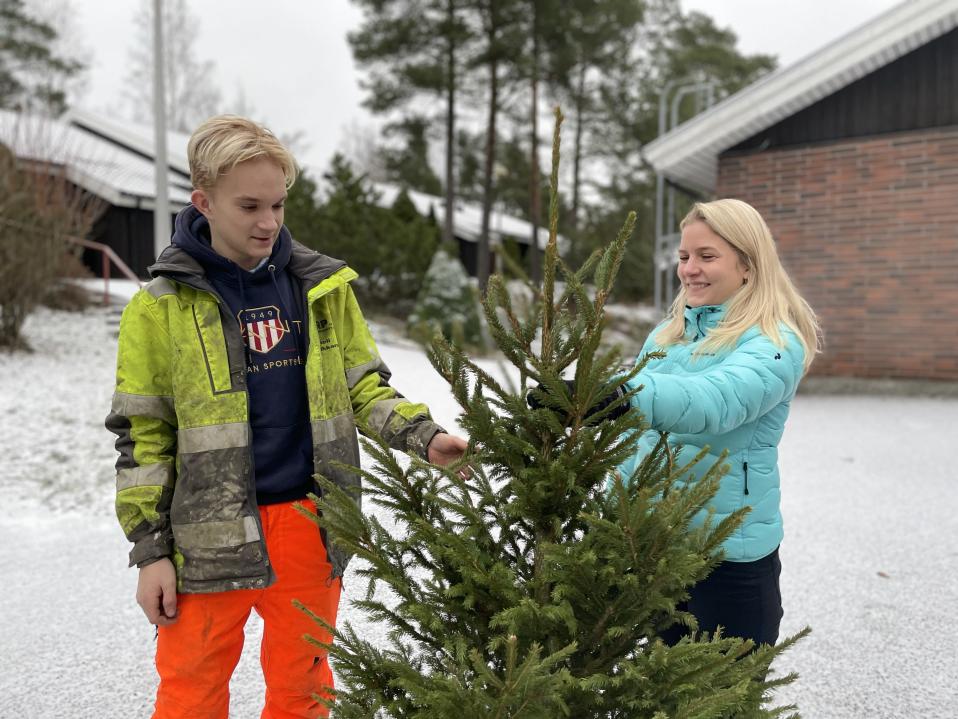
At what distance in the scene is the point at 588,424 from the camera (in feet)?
4.63

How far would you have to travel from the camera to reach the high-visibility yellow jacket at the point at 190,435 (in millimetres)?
1799

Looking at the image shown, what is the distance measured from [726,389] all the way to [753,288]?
476mm

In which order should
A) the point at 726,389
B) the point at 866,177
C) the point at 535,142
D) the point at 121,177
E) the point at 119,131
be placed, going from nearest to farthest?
the point at 726,389, the point at 866,177, the point at 121,177, the point at 535,142, the point at 119,131

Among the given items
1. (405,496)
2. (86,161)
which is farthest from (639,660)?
(86,161)

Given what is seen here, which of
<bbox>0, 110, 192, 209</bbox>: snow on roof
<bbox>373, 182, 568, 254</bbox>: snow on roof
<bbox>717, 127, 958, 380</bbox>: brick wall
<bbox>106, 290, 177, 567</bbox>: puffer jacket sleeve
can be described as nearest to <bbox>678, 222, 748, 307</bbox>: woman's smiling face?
<bbox>106, 290, 177, 567</bbox>: puffer jacket sleeve

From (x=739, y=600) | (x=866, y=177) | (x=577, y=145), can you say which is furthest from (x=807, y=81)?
(x=577, y=145)

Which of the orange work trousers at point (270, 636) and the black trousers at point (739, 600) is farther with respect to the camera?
the black trousers at point (739, 600)

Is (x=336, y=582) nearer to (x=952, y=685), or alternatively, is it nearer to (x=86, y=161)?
(x=952, y=685)

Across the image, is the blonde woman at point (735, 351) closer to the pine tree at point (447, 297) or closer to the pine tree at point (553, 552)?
the pine tree at point (553, 552)

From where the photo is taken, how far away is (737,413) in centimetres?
172

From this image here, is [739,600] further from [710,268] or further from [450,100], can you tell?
[450,100]

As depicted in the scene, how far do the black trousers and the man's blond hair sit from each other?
5.21ft

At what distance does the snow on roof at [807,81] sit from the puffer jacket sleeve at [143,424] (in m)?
9.53

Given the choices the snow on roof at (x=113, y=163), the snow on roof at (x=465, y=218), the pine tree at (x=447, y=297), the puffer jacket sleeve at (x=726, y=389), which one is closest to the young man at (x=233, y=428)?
the puffer jacket sleeve at (x=726, y=389)
